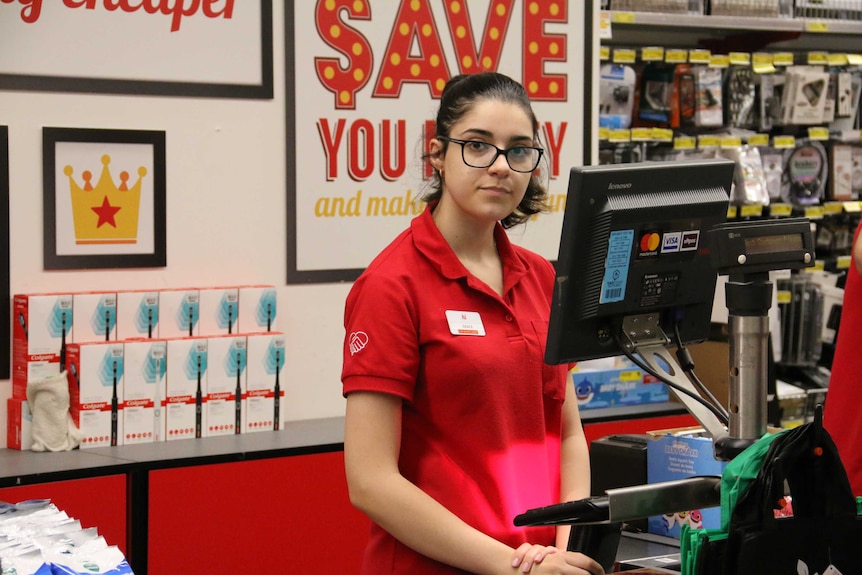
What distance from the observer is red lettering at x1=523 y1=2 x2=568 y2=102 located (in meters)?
4.31

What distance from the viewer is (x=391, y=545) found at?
79.7 inches

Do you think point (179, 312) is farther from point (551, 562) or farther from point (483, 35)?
point (551, 562)

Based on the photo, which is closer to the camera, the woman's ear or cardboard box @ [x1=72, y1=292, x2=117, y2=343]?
the woman's ear

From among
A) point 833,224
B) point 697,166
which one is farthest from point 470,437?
point 833,224

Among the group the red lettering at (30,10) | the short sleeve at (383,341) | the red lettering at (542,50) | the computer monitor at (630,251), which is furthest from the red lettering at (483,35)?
the computer monitor at (630,251)

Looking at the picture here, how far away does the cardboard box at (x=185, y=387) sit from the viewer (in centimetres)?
349

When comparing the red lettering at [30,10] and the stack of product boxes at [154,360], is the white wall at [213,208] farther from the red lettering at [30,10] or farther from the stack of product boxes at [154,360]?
the red lettering at [30,10]

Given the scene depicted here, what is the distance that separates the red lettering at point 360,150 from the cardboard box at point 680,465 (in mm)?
1620

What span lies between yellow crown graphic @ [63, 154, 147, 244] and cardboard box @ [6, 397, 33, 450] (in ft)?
1.70

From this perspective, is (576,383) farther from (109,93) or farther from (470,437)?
(470,437)

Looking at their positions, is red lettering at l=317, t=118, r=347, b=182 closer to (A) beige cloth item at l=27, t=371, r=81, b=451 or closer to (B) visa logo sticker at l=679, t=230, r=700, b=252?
(A) beige cloth item at l=27, t=371, r=81, b=451

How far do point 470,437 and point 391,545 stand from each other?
0.24m

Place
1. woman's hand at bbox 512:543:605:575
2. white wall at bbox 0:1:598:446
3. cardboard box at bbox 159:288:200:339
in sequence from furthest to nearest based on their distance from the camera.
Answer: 1. cardboard box at bbox 159:288:200:339
2. white wall at bbox 0:1:598:446
3. woman's hand at bbox 512:543:605:575

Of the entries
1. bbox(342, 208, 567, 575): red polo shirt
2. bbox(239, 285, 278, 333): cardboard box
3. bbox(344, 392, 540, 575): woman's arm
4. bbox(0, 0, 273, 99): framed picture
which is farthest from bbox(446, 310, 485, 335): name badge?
bbox(0, 0, 273, 99): framed picture
